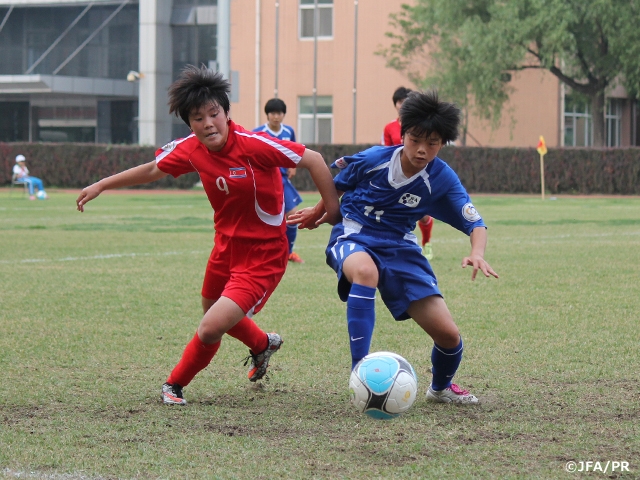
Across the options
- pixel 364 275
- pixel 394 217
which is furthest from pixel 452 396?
pixel 394 217

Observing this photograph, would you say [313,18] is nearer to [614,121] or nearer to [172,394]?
[614,121]

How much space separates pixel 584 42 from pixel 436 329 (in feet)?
81.9

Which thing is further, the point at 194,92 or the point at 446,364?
the point at 446,364

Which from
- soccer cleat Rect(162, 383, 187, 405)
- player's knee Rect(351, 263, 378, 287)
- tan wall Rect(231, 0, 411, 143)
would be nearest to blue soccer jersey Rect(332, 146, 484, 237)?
player's knee Rect(351, 263, 378, 287)

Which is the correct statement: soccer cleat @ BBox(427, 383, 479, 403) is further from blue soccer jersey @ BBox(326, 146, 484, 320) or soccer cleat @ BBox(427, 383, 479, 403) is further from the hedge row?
the hedge row

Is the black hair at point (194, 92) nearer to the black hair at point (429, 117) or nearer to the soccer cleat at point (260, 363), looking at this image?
the black hair at point (429, 117)

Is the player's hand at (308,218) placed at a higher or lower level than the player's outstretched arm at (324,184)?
lower

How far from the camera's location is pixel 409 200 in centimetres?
430

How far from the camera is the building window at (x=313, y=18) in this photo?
3284cm

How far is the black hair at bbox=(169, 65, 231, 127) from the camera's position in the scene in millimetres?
4207

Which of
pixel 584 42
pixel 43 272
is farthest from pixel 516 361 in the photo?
pixel 584 42

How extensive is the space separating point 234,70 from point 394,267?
1072 inches
